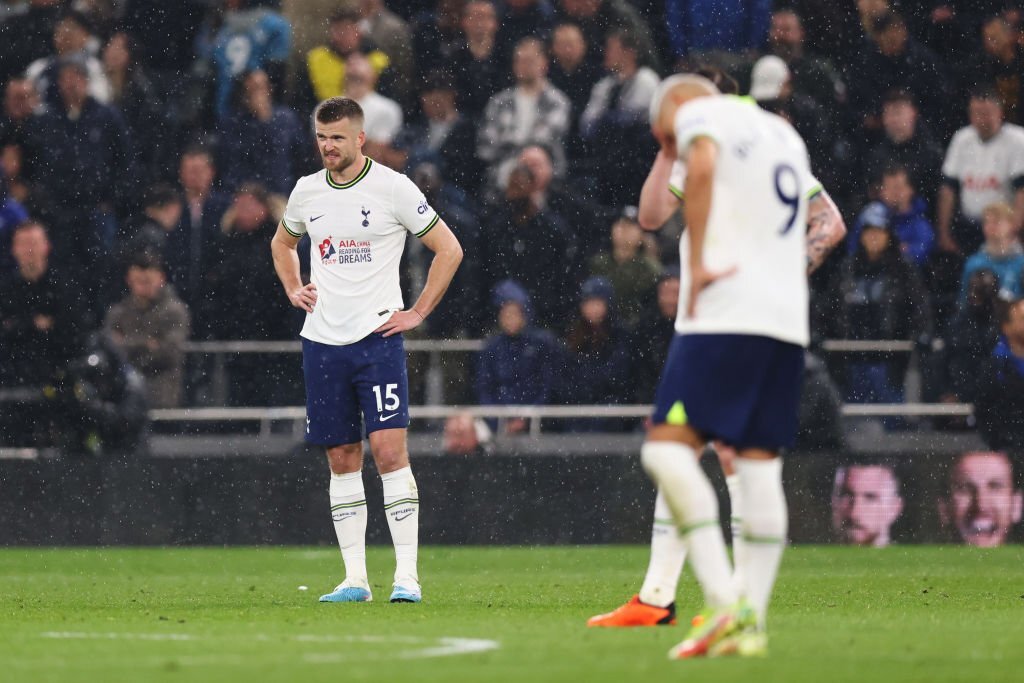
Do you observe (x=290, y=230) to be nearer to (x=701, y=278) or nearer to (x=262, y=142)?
(x=701, y=278)

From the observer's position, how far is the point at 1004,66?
18.2 meters

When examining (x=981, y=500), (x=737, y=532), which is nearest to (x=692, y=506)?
(x=737, y=532)

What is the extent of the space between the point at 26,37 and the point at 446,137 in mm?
4358

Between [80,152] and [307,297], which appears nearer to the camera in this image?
[307,297]

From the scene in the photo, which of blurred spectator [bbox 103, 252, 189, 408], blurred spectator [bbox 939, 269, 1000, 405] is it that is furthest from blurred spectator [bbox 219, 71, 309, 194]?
blurred spectator [bbox 939, 269, 1000, 405]

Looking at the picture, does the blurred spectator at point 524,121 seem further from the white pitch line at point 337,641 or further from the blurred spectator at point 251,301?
the white pitch line at point 337,641

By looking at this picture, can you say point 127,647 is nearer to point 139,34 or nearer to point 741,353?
point 741,353

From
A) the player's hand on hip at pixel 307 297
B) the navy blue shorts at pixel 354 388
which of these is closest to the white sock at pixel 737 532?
the navy blue shorts at pixel 354 388

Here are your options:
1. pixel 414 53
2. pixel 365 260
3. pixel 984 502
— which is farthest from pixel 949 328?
pixel 365 260

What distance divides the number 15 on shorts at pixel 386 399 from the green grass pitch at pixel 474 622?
3.45 ft

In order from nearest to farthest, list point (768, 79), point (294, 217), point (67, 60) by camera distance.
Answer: point (294, 217), point (768, 79), point (67, 60)

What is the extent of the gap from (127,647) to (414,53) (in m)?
11.9

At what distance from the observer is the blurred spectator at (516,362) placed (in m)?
16.5

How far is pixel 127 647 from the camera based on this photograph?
7.66m
